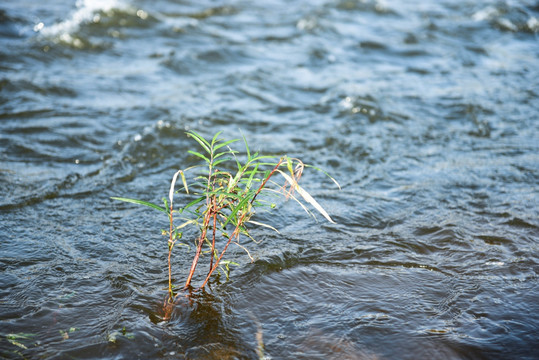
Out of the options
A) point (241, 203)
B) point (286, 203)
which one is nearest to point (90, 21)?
point (286, 203)

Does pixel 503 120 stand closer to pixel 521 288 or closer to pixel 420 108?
pixel 420 108

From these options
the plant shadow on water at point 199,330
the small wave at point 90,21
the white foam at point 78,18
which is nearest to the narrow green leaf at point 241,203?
the plant shadow on water at point 199,330

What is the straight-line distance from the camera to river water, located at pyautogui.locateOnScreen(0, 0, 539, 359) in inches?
109

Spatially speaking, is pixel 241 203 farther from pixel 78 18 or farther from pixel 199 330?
pixel 78 18

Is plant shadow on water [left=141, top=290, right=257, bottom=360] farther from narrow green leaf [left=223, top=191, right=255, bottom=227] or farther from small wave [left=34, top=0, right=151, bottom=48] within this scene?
small wave [left=34, top=0, right=151, bottom=48]

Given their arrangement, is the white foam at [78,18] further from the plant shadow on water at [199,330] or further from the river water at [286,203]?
the plant shadow on water at [199,330]

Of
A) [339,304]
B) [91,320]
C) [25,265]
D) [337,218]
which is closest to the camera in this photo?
[91,320]

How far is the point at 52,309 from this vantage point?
2.82 meters

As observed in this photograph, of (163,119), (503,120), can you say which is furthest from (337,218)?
(503,120)

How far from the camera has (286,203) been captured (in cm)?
432

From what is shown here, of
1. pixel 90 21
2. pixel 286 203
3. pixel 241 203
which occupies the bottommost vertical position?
pixel 286 203

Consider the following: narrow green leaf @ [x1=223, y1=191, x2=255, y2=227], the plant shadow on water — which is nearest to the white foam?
the plant shadow on water

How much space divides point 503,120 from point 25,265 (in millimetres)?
5315

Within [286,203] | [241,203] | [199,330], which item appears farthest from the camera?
[286,203]
